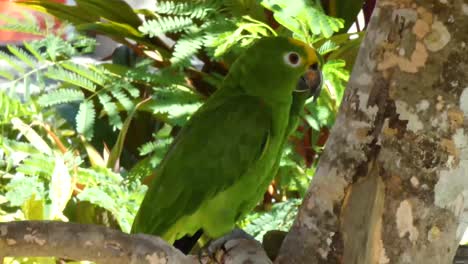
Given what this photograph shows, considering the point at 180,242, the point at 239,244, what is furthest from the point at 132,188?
the point at 239,244

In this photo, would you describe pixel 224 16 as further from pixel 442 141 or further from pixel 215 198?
pixel 442 141

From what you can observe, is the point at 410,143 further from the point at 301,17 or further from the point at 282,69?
the point at 301,17

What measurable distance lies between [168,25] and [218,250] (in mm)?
610

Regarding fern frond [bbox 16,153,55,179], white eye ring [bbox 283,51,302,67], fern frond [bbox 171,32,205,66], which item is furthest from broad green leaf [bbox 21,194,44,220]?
white eye ring [bbox 283,51,302,67]

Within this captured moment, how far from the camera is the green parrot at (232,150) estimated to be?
72 cm

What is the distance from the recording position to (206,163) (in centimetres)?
72

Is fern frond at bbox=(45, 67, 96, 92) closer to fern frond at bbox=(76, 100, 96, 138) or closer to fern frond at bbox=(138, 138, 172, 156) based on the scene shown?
fern frond at bbox=(76, 100, 96, 138)

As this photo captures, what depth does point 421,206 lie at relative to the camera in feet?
1.90

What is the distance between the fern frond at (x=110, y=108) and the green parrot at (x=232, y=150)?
18.5 inches

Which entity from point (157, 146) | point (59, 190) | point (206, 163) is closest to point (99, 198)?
point (59, 190)

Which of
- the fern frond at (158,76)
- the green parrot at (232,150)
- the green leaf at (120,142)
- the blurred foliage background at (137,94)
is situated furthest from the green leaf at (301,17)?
the green leaf at (120,142)

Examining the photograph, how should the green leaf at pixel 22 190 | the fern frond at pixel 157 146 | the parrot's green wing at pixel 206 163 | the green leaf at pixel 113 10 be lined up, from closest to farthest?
1. the parrot's green wing at pixel 206 163
2. the green leaf at pixel 22 190
3. the fern frond at pixel 157 146
4. the green leaf at pixel 113 10

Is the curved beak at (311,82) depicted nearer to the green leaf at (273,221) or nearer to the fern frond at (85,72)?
the green leaf at (273,221)

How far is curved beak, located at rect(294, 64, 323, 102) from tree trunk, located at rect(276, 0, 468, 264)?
149 mm
